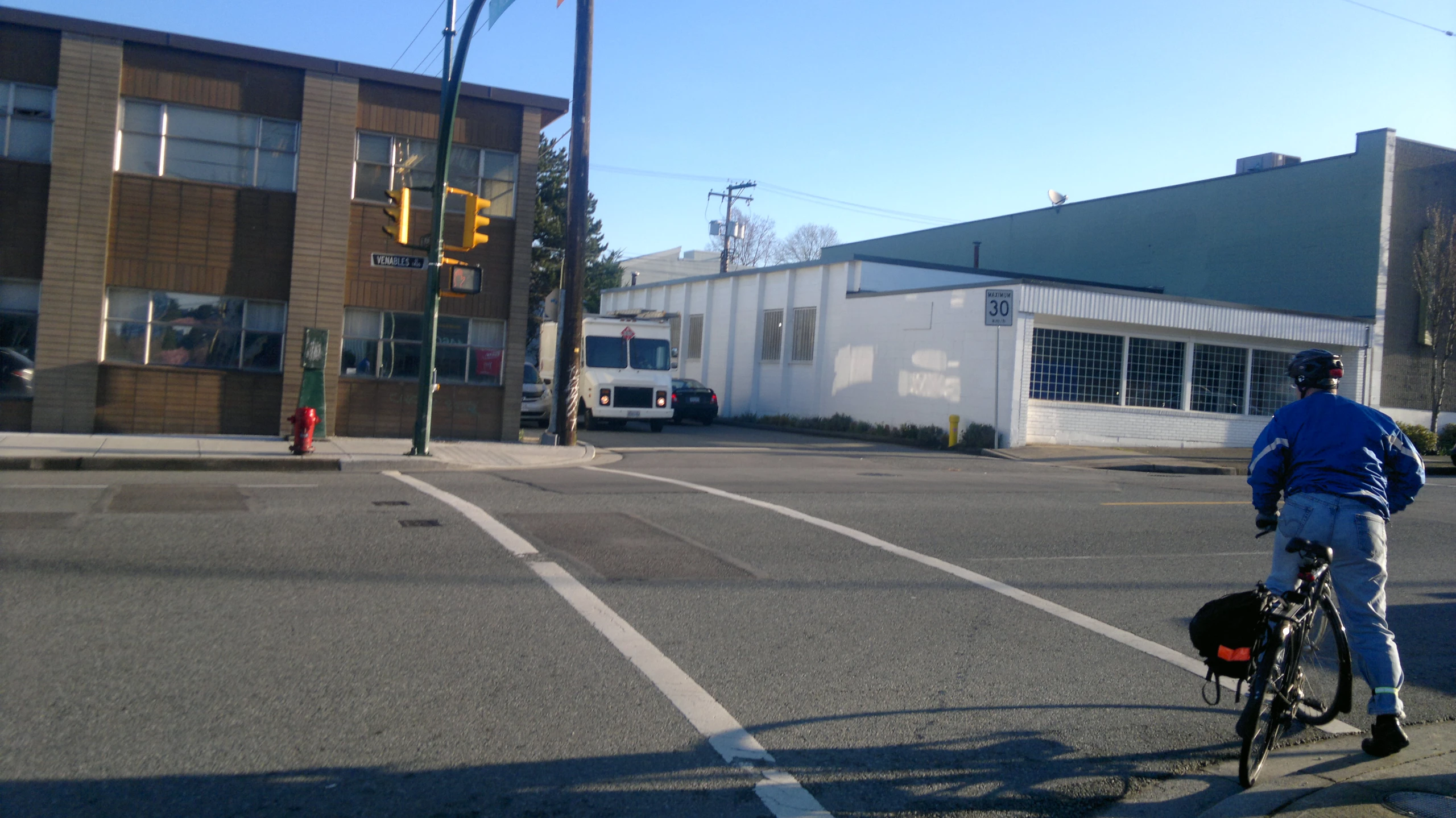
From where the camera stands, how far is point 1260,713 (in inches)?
181

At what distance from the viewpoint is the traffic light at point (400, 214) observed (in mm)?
15500

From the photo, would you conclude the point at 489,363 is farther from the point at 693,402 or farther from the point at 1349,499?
the point at 1349,499

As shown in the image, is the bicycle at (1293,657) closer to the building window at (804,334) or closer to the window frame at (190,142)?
the window frame at (190,142)

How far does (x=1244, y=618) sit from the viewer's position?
184 inches

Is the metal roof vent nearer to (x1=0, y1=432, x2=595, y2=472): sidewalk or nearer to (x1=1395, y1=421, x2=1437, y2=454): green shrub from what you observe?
(x1=1395, y1=421, x2=1437, y2=454): green shrub

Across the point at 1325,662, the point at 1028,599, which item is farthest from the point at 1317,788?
the point at 1028,599

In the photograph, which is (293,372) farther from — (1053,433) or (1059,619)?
(1053,433)

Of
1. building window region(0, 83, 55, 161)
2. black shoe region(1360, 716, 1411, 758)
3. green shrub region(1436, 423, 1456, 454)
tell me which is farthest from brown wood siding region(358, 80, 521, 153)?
green shrub region(1436, 423, 1456, 454)

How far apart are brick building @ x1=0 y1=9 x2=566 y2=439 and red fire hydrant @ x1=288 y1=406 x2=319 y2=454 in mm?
3783

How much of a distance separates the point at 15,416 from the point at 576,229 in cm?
1006

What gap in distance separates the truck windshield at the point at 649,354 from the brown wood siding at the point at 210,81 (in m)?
10.7

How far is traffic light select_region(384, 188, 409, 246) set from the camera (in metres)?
15.5

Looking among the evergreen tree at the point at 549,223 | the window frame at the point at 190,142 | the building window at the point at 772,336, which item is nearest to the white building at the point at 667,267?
the evergreen tree at the point at 549,223

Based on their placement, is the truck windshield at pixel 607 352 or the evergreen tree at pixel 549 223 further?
the evergreen tree at pixel 549 223
